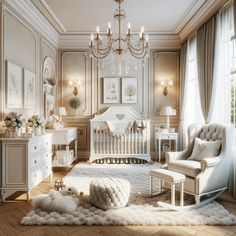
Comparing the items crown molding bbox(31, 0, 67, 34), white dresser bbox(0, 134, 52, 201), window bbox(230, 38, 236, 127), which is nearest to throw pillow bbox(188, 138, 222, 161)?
window bbox(230, 38, 236, 127)

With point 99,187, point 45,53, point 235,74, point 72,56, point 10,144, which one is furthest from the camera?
point 72,56

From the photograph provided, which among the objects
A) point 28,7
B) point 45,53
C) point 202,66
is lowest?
point 202,66

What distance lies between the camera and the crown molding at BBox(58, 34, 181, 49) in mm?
6605

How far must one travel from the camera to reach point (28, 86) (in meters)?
4.71

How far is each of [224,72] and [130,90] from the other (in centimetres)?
298

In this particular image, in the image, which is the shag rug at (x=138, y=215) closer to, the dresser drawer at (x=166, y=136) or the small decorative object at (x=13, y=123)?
the small decorative object at (x=13, y=123)

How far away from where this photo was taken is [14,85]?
4.11m

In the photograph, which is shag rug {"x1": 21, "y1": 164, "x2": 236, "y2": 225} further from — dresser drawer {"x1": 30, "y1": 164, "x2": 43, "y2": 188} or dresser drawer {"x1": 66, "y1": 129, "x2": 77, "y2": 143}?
dresser drawer {"x1": 66, "y1": 129, "x2": 77, "y2": 143}

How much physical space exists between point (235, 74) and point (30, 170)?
344 centimetres

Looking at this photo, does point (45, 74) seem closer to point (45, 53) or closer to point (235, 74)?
point (45, 53)

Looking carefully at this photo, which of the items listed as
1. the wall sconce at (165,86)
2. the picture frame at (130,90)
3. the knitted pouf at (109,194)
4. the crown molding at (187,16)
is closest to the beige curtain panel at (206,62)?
the crown molding at (187,16)

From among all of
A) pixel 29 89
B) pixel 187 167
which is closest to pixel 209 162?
pixel 187 167

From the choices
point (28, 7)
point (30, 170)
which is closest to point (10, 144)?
point (30, 170)

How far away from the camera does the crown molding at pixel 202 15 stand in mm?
4245
